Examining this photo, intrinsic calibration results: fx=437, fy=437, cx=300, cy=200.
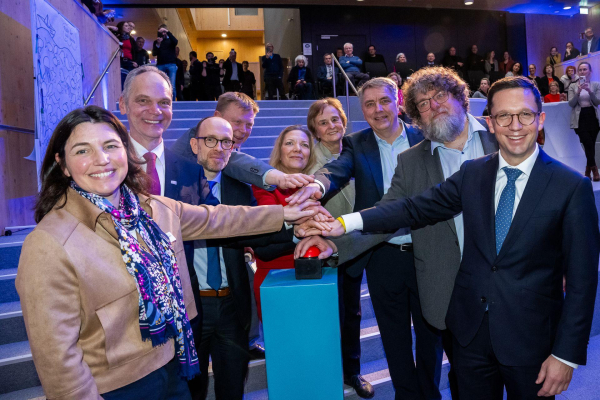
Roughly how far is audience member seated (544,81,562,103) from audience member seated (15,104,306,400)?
935cm

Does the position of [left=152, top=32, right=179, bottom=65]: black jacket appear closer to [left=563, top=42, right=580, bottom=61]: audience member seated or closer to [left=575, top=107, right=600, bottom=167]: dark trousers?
[left=575, top=107, right=600, bottom=167]: dark trousers

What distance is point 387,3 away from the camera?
12.3m

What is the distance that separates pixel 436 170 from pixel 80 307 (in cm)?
147

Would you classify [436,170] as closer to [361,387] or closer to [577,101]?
[361,387]

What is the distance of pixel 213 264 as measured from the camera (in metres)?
1.89

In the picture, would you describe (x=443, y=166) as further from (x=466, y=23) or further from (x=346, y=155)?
(x=466, y=23)

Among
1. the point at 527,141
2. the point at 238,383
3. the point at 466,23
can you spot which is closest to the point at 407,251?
the point at 527,141

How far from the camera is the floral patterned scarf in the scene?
123 cm

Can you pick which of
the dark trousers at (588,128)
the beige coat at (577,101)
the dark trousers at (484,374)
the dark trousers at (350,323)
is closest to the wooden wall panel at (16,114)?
the dark trousers at (350,323)

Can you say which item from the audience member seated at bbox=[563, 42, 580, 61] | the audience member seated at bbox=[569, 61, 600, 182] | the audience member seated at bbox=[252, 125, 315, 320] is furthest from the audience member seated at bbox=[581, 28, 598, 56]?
the audience member seated at bbox=[252, 125, 315, 320]

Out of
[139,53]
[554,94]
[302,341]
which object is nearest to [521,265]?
[302,341]

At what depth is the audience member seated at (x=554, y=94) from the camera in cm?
873

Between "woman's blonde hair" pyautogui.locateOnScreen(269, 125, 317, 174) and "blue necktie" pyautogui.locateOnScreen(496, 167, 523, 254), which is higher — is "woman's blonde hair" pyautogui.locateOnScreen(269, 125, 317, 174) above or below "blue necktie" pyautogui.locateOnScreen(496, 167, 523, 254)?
above

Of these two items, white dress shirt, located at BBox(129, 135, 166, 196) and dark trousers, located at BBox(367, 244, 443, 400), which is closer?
white dress shirt, located at BBox(129, 135, 166, 196)
